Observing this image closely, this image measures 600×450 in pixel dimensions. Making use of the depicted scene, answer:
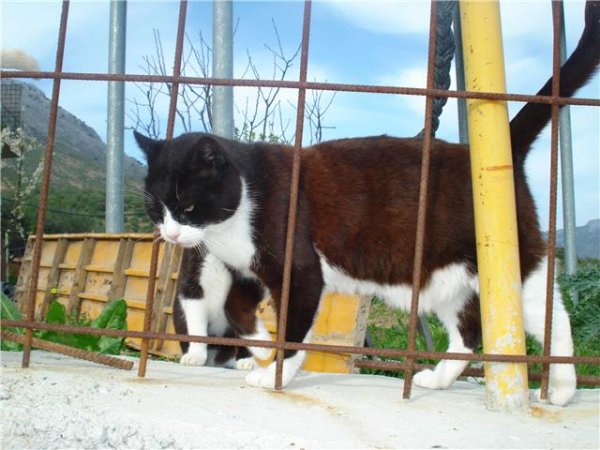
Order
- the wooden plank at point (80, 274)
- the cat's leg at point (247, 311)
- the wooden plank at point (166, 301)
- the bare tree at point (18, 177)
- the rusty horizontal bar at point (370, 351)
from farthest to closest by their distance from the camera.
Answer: the bare tree at point (18, 177), the wooden plank at point (80, 274), the wooden plank at point (166, 301), the cat's leg at point (247, 311), the rusty horizontal bar at point (370, 351)

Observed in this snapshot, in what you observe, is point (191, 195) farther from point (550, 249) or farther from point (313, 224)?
point (550, 249)

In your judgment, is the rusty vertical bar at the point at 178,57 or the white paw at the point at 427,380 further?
the white paw at the point at 427,380

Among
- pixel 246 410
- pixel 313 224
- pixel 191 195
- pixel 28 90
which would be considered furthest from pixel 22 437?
pixel 28 90

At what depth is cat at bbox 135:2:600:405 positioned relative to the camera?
2480 millimetres

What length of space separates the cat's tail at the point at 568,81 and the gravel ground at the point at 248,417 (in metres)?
1.00

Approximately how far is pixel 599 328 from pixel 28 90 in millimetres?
12840

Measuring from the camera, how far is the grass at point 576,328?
3257 millimetres

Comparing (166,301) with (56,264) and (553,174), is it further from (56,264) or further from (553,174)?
(553,174)

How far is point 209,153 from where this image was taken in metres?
2.52

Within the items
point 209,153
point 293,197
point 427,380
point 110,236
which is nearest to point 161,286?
point 110,236

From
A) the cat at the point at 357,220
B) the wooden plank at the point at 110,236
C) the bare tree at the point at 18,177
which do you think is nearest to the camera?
the cat at the point at 357,220

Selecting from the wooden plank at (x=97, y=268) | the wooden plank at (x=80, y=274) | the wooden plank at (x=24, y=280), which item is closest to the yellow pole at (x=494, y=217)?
the wooden plank at (x=97, y=268)

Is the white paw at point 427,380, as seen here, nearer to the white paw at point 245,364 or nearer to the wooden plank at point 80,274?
the white paw at point 245,364

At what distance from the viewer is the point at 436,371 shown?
8.57 ft
